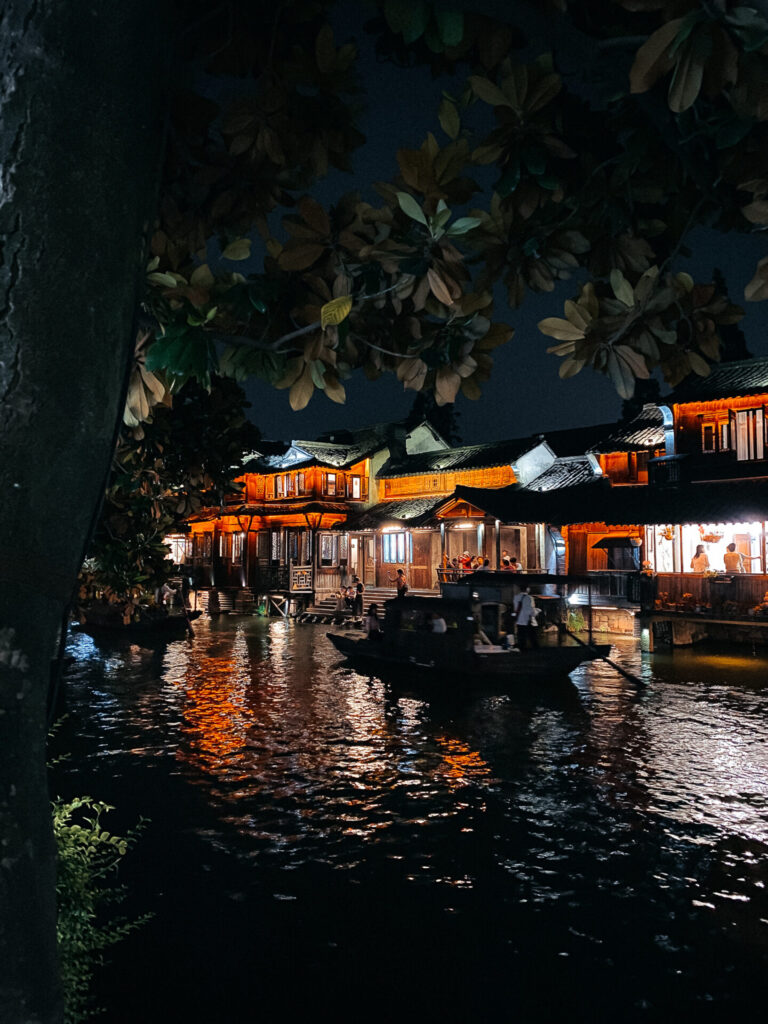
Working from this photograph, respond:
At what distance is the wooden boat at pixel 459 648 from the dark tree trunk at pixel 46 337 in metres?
17.2

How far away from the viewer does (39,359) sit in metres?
2.11

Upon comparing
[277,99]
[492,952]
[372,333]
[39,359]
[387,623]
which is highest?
[277,99]

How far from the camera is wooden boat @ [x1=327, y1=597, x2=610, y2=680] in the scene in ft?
62.1

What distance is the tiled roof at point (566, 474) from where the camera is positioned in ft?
121

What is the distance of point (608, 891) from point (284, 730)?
8.01 meters

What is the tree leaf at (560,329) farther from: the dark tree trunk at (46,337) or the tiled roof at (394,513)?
the tiled roof at (394,513)

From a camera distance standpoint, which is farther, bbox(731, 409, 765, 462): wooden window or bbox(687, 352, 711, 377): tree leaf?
bbox(731, 409, 765, 462): wooden window

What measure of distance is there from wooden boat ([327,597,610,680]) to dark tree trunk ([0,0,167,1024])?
676 inches

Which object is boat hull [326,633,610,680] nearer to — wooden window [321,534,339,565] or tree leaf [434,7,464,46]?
tree leaf [434,7,464,46]

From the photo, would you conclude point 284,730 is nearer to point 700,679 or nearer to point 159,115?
point 700,679

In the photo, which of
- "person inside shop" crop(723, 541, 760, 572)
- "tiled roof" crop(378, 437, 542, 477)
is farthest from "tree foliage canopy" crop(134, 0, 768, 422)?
"tiled roof" crop(378, 437, 542, 477)

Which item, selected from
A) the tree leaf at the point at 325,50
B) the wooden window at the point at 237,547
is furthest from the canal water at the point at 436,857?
the wooden window at the point at 237,547

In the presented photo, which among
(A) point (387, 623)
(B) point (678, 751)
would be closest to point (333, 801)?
(B) point (678, 751)

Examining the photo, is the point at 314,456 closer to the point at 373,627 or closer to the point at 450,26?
the point at 373,627
